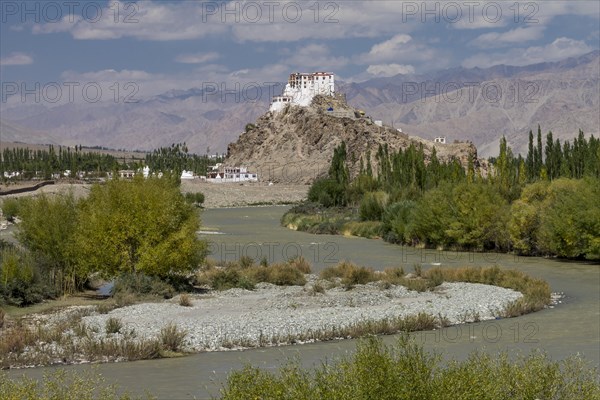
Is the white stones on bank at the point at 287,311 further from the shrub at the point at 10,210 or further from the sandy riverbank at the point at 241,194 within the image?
the sandy riverbank at the point at 241,194

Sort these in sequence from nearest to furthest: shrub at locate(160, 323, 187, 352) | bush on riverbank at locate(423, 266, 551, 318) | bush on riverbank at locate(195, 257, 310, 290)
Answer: shrub at locate(160, 323, 187, 352)
bush on riverbank at locate(423, 266, 551, 318)
bush on riverbank at locate(195, 257, 310, 290)

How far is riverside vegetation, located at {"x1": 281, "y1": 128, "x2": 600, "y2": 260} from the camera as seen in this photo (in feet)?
147

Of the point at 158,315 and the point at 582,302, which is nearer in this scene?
the point at 158,315

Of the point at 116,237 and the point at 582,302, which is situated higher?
the point at 116,237

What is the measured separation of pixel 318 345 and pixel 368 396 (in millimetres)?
11982

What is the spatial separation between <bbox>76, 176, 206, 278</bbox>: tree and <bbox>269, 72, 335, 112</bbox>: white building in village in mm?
161764

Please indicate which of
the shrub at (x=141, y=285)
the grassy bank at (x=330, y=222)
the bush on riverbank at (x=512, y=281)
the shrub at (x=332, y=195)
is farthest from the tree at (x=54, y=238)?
the shrub at (x=332, y=195)

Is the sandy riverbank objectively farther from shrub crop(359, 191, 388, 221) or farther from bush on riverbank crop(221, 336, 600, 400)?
bush on riverbank crop(221, 336, 600, 400)

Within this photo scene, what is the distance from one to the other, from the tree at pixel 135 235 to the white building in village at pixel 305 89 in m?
162

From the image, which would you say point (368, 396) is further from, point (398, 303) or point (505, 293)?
point (505, 293)

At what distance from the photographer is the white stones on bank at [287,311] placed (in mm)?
22922

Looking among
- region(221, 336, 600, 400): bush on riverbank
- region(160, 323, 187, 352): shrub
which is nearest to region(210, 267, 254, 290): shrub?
region(160, 323, 187, 352): shrub

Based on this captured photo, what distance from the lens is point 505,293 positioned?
30969mm

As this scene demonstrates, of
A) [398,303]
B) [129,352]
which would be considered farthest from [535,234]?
[129,352]
